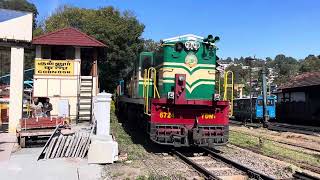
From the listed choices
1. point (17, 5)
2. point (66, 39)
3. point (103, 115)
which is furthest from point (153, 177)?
point (17, 5)

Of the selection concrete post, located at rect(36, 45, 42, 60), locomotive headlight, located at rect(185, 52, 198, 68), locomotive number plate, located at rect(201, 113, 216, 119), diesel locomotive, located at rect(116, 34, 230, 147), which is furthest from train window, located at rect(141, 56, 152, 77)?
concrete post, located at rect(36, 45, 42, 60)

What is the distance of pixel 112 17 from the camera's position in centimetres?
4859

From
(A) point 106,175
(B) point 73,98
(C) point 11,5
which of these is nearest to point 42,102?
(B) point 73,98

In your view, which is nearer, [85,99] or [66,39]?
[66,39]

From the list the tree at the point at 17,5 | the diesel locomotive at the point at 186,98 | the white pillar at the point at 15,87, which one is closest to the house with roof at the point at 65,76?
the white pillar at the point at 15,87

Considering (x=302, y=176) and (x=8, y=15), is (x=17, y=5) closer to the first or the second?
(x=8, y=15)

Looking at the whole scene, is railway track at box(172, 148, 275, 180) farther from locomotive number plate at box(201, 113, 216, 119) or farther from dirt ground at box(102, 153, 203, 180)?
locomotive number plate at box(201, 113, 216, 119)

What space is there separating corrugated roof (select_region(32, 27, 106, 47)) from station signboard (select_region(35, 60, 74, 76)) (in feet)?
3.21

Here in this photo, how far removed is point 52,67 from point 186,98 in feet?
34.0

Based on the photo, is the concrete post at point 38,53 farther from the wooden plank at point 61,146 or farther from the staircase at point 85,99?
the wooden plank at point 61,146

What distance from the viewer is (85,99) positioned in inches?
898

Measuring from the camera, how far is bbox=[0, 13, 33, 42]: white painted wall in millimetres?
18641

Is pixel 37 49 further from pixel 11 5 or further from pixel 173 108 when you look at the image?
pixel 11 5

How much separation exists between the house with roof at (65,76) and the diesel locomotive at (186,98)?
789cm
